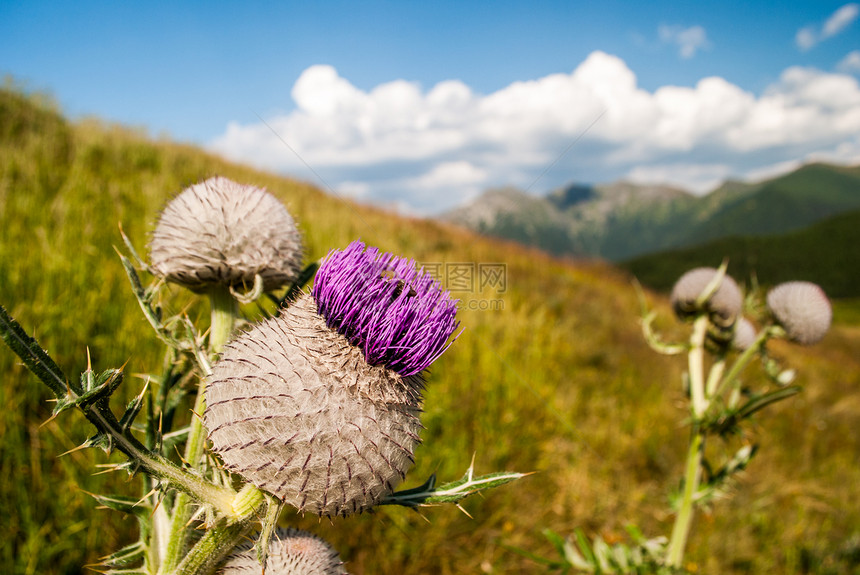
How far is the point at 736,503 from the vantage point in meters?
7.26

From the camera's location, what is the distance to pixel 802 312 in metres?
3.45

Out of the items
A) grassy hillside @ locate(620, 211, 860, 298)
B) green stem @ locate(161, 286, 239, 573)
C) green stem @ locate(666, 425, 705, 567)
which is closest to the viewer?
green stem @ locate(161, 286, 239, 573)

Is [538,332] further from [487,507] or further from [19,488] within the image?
[19,488]

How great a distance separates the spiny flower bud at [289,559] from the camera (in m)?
1.29

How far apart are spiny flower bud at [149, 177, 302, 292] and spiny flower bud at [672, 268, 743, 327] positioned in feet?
9.73

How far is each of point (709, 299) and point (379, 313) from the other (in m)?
3.02

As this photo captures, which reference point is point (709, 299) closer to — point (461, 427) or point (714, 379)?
point (714, 379)

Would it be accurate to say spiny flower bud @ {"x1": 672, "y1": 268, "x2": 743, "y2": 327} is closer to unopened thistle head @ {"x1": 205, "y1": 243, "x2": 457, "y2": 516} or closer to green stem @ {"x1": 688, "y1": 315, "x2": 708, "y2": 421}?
green stem @ {"x1": 688, "y1": 315, "x2": 708, "y2": 421}

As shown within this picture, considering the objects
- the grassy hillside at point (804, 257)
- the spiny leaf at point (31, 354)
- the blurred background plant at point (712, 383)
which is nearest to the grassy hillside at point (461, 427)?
the spiny leaf at point (31, 354)

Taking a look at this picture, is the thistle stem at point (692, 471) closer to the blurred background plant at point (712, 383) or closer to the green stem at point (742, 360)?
the blurred background plant at point (712, 383)

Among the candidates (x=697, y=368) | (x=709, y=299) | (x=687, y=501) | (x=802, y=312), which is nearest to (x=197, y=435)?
(x=687, y=501)

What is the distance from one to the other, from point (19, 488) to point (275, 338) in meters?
3.03

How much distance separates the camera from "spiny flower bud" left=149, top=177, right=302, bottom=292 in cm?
174

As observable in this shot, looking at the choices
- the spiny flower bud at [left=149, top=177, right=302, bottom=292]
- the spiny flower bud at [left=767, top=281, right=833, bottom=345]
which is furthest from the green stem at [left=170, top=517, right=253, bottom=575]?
the spiny flower bud at [left=767, top=281, right=833, bottom=345]
